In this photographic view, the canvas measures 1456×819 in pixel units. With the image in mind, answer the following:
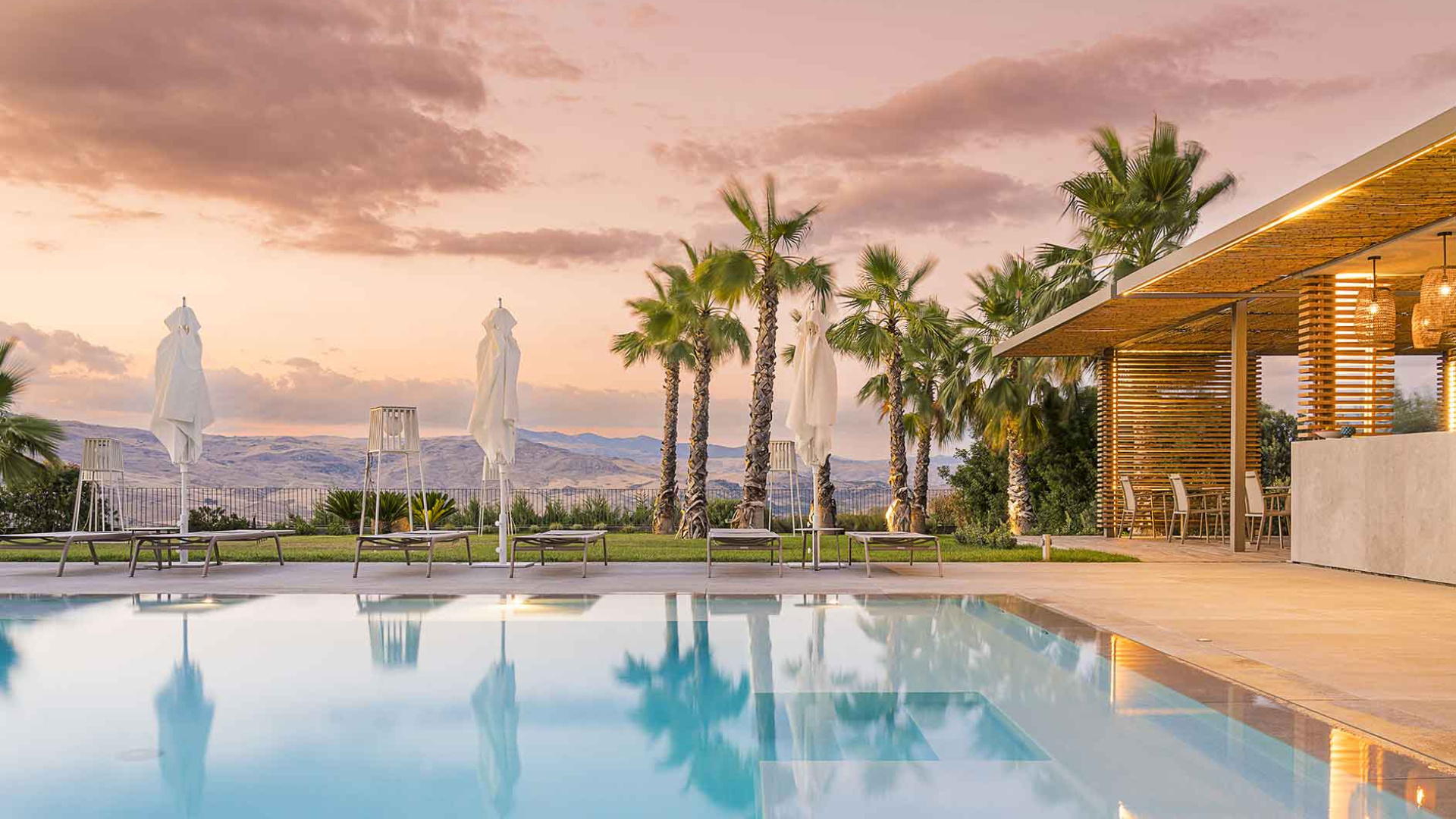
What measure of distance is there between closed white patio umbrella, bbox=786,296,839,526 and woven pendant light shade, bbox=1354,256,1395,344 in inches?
214

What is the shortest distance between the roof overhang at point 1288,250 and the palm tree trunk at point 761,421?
398 centimetres

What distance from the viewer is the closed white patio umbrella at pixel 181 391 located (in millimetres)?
11258

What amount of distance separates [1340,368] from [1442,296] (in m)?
1.23

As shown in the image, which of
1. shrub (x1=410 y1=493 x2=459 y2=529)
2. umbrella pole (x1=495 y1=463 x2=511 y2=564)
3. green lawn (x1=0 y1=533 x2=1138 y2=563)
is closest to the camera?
umbrella pole (x1=495 y1=463 x2=511 y2=564)

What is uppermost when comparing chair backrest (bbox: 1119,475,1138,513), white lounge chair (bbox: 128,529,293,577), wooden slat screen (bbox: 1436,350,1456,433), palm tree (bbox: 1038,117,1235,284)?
palm tree (bbox: 1038,117,1235,284)

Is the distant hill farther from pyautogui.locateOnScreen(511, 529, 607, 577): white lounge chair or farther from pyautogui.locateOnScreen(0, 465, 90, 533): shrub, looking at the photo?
pyautogui.locateOnScreen(511, 529, 607, 577): white lounge chair

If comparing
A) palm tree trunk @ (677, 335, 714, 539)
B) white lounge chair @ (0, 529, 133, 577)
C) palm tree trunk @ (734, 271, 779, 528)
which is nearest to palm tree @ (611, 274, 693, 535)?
palm tree trunk @ (677, 335, 714, 539)

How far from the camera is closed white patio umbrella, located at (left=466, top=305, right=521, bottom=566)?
11094 millimetres

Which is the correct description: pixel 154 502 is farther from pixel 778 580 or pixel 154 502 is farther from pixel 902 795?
pixel 902 795

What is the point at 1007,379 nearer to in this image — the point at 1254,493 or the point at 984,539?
the point at 984,539

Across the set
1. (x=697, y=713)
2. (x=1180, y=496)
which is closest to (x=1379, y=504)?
(x=1180, y=496)

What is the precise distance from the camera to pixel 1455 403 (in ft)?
52.8

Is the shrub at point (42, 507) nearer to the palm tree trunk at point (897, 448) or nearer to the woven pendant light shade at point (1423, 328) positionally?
the palm tree trunk at point (897, 448)

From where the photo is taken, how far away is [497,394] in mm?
11117
